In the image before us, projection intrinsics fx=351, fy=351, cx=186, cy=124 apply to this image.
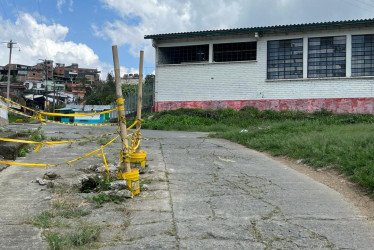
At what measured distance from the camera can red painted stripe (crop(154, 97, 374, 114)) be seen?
63.8 ft

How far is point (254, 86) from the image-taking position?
20797 mm

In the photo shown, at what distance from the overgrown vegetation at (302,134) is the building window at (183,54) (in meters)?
4.05

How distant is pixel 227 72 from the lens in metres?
21.1

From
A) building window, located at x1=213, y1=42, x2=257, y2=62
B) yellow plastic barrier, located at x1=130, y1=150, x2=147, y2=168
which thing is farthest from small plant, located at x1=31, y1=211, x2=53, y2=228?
building window, located at x1=213, y1=42, x2=257, y2=62

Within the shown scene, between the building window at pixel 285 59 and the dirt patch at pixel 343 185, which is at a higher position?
the building window at pixel 285 59

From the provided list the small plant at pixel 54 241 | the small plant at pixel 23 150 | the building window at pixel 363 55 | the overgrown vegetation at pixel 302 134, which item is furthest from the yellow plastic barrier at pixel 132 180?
the building window at pixel 363 55

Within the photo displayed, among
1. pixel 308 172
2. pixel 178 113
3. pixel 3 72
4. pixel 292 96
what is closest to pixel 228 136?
pixel 308 172

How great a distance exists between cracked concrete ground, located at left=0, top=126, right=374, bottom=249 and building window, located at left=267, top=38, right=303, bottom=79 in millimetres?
14252

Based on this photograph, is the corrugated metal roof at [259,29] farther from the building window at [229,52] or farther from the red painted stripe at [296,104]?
the red painted stripe at [296,104]

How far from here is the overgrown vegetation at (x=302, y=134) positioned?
683cm

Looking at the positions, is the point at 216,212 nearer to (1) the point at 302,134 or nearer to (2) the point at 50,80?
(1) the point at 302,134

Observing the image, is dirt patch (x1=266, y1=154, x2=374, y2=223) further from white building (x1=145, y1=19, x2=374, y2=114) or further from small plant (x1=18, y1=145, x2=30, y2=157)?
white building (x1=145, y1=19, x2=374, y2=114)

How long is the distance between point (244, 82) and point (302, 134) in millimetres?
10186

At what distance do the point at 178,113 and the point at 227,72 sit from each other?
3.95m
